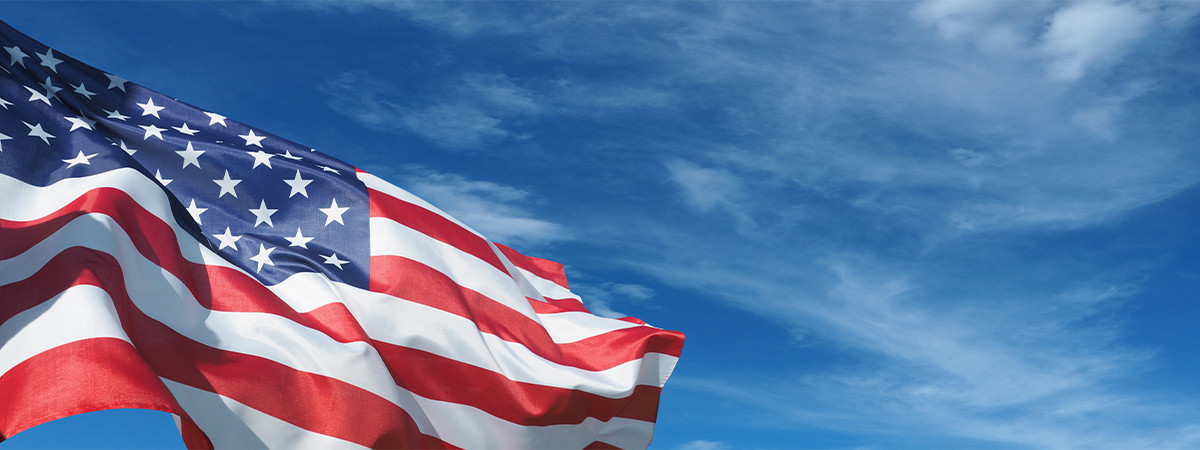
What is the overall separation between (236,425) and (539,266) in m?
6.16

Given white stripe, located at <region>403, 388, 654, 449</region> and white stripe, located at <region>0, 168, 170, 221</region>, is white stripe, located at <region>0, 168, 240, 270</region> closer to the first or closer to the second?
white stripe, located at <region>0, 168, 170, 221</region>

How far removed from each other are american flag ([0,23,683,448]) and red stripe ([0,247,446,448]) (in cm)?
2

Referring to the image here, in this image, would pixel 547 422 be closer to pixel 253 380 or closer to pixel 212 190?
pixel 253 380

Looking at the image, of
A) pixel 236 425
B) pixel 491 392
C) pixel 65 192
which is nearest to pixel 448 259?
pixel 491 392

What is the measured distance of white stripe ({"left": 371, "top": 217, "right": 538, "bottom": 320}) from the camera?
1182 centimetres

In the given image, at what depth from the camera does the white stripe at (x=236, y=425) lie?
8.85m

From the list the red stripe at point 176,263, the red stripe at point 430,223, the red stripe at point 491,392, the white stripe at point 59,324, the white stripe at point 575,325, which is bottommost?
the white stripe at point 59,324

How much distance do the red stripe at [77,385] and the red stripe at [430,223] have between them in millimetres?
4668

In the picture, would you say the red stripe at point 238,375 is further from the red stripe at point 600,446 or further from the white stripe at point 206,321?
the red stripe at point 600,446

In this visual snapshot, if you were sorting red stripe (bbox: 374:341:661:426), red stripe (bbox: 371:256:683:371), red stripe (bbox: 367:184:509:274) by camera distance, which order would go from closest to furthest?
red stripe (bbox: 374:341:661:426)
red stripe (bbox: 371:256:683:371)
red stripe (bbox: 367:184:509:274)

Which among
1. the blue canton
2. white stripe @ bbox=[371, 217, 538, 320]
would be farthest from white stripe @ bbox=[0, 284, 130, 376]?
white stripe @ bbox=[371, 217, 538, 320]

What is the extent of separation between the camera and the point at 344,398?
969 cm

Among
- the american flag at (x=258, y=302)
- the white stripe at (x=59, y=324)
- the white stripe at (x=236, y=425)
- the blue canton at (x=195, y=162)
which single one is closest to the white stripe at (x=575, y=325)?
the american flag at (x=258, y=302)

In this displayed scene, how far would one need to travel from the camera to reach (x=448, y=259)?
1223cm
